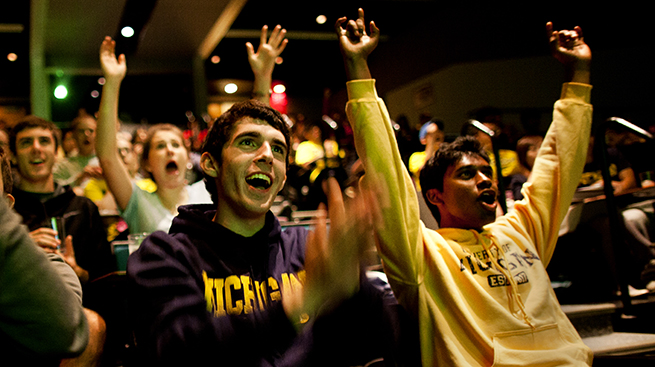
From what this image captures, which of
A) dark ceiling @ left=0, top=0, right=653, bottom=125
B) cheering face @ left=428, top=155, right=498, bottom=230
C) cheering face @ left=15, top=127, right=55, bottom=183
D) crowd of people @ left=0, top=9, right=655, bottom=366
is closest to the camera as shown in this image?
crowd of people @ left=0, top=9, right=655, bottom=366

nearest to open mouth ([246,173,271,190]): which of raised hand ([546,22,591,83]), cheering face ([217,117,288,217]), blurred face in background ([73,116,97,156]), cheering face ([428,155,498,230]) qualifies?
cheering face ([217,117,288,217])

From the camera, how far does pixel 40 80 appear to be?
9.05 meters

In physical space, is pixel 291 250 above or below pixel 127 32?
below

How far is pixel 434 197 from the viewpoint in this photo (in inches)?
83.2

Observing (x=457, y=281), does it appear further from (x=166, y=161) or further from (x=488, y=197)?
(x=166, y=161)

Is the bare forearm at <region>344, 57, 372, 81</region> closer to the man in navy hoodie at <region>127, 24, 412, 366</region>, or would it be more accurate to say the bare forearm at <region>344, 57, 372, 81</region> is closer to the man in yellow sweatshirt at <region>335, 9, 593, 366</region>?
the man in yellow sweatshirt at <region>335, 9, 593, 366</region>

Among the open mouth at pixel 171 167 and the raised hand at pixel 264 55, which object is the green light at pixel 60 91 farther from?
the raised hand at pixel 264 55

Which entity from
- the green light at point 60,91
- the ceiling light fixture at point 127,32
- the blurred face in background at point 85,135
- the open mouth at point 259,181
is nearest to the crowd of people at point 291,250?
the open mouth at point 259,181

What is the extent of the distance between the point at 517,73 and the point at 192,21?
20.3 feet

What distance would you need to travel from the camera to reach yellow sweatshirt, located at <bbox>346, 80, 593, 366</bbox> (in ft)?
5.25

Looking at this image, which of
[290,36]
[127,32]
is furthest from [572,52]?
[290,36]

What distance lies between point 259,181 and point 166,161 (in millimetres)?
1356

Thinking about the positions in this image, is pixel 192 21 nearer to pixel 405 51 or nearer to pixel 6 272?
pixel 405 51

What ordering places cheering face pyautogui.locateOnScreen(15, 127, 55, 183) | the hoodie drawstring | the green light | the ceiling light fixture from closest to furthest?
1. the hoodie drawstring
2. cheering face pyautogui.locateOnScreen(15, 127, 55, 183)
3. the ceiling light fixture
4. the green light
